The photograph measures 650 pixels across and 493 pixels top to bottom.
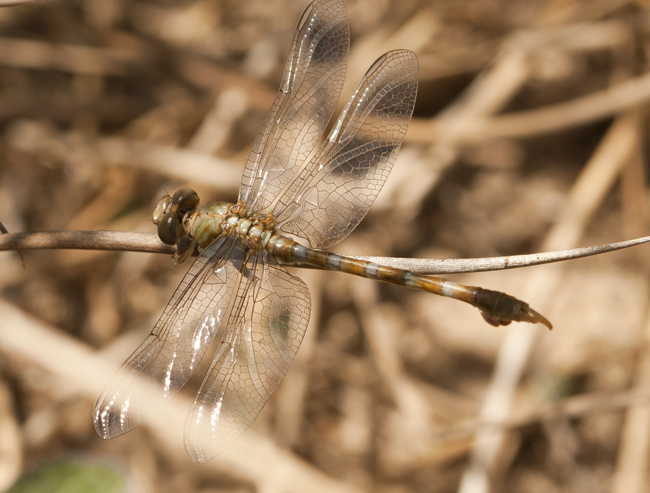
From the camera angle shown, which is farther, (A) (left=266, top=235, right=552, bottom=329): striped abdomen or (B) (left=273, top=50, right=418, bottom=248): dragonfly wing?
(B) (left=273, top=50, right=418, bottom=248): dragonfly wing

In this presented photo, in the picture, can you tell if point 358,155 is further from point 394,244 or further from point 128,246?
point 394,244

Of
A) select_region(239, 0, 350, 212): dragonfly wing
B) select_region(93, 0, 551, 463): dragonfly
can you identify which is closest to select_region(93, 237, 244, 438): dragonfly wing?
select_region(93, 0, 551, 463): dragonfly

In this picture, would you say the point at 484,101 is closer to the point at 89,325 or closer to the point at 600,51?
the point at 600,51

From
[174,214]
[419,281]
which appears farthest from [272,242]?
[419,281]

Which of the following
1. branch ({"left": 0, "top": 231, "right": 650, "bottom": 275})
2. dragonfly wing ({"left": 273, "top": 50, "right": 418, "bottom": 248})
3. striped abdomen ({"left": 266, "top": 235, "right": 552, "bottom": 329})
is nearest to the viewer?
branch ({"left": 0, "top": 231, "right": 650, "bottom": 275})

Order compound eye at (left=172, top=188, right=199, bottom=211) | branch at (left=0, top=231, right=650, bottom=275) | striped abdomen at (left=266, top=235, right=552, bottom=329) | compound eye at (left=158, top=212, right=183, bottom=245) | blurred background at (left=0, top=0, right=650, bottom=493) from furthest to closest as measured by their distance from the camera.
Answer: blurred background at (left=0, top=0, right=650, bottom=493) < compound eye at (left=172, top=188, right=199, bottom=211) < compound eye at (left=158, top=212, right=183, bottom=245) < striped abdomen at (left=266, top=235, right=552, bottom=329) < branch at (left=0, top=231, right=650, bottom=275)

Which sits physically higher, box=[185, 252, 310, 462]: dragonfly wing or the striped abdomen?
the striped abdomen

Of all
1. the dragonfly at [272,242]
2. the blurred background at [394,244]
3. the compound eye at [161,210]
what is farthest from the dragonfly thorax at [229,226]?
the blurred background at [394,244]

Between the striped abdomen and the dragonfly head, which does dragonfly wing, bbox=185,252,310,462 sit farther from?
the dragonfly head
